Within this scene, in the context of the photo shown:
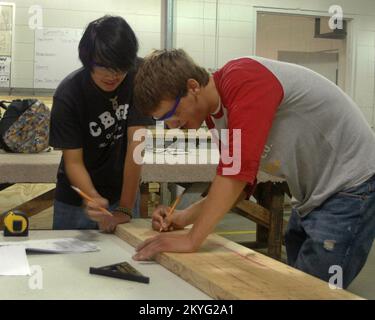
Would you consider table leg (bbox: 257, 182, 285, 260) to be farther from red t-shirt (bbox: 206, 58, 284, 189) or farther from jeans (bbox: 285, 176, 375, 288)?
red t-shirt (bbox: 206, 58, 284, 189)

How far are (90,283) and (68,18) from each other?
4.93m

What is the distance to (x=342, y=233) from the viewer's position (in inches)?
48.0

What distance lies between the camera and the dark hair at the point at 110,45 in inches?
55.5

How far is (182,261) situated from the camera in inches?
45.2

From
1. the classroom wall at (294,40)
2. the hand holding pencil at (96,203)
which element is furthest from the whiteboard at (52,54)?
the hand holding pencil at (96,203)

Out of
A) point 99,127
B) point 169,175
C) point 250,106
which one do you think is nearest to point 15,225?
point 99,127

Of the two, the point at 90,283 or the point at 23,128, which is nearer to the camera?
the point at 90,283

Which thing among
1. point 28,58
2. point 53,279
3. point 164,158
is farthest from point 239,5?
point 53,279

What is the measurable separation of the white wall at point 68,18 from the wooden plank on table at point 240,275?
434cm

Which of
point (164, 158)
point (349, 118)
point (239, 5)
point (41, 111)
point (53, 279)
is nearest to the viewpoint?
point (53, 279)

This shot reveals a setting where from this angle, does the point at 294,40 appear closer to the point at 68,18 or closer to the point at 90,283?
the point at 68,18

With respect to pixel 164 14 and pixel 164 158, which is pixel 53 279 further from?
pixel 164 14

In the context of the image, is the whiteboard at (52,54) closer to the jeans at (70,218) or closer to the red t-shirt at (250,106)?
the jeans at (70,218)
